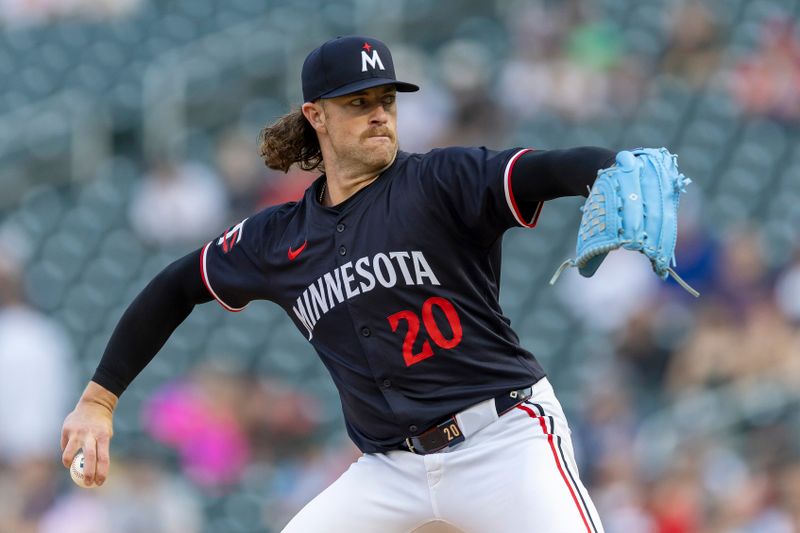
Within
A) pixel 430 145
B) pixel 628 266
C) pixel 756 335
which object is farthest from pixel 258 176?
pixel 756 335

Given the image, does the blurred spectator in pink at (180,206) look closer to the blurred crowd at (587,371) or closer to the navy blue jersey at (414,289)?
the blurred crowd at (587,371)

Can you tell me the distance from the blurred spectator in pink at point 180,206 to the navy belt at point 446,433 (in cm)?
617

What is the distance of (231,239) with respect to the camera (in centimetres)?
414

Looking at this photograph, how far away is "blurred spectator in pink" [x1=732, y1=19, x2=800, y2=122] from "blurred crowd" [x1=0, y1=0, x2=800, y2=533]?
0.04ft

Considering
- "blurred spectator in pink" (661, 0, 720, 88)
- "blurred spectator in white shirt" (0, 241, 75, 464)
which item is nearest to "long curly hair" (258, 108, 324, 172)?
"blurred spectator in white shirt" (0, 241, 75, 464)

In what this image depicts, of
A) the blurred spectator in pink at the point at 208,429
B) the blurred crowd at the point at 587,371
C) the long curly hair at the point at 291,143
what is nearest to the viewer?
the long curly hair at the point at 291,143

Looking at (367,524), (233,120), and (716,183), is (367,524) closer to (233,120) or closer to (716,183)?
(716,183)

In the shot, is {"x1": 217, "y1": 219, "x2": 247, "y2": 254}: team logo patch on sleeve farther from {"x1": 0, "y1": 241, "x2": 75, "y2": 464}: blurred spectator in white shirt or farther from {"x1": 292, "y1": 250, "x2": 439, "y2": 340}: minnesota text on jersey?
{"x1": 0, "y1": 241, "x2": 75, "y2": 464}: blurred spectator in white shirt

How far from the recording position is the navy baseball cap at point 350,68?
12.4 feet

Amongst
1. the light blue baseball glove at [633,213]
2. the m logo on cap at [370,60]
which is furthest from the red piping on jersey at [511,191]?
the m logo on cap at [370,60]

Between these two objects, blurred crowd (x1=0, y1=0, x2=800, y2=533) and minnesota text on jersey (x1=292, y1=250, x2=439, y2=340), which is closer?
minnesota text on jersey (x1=292, y1=250, x2=439, y2=340)

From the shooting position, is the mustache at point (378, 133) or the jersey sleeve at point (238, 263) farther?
the jersey sleeve at point (238, 263)

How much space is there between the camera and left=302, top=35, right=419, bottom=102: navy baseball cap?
379cm

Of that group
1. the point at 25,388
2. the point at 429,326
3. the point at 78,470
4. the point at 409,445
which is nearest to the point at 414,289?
the point at 429,326
